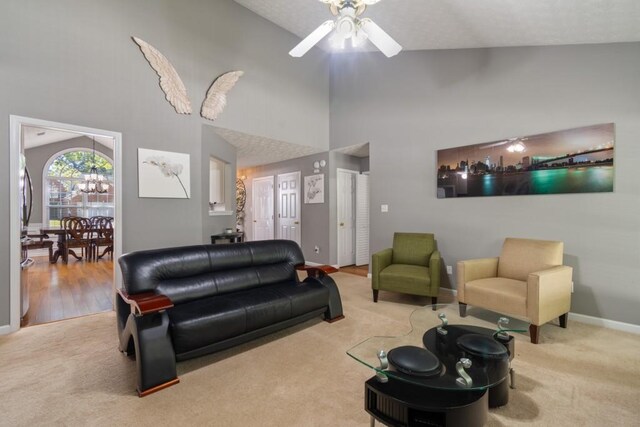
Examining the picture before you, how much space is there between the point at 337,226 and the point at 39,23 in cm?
467

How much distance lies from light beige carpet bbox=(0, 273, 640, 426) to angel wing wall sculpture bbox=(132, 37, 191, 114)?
2.74m

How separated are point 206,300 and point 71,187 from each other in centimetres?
847

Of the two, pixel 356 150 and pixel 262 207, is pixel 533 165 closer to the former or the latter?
pixel 356 150

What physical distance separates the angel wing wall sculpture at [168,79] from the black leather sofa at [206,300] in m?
2.17

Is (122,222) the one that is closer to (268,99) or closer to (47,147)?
(268,99)

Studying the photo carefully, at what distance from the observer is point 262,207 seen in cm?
706

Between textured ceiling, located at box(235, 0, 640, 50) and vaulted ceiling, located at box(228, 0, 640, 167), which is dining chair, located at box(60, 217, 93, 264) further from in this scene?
textured ceiling, located at box(235, 0, 640, 50)

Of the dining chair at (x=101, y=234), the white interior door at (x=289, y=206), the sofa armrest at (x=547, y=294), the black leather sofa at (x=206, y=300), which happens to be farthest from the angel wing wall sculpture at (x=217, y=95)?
the dining chair at (x=101, y=234)

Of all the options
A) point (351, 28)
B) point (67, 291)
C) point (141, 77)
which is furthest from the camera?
point (67, 291)

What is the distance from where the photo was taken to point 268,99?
4578mm

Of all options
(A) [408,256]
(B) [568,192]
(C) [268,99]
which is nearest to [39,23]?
(C) [268,99]

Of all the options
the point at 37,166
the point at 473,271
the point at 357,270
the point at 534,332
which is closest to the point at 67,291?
the point at 357,270

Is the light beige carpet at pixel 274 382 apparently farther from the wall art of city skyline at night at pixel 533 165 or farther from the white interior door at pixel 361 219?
the white interior door at pixel 361 219

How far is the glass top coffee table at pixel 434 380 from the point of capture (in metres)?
1.26
